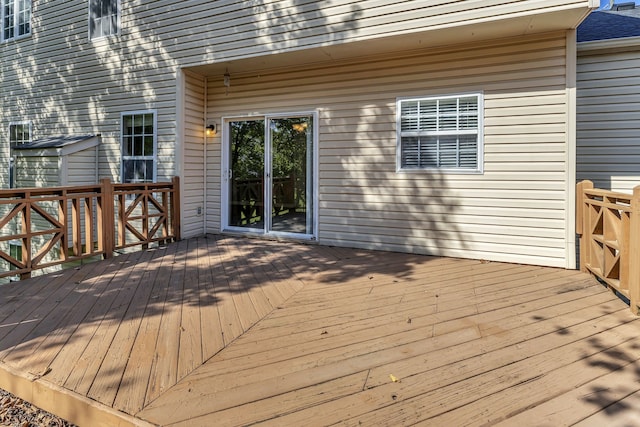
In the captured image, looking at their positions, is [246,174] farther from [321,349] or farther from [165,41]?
[321,349]

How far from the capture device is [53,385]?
202 cm

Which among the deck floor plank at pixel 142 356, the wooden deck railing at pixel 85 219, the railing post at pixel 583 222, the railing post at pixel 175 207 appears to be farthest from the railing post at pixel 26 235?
the railing post at pixel 583 222

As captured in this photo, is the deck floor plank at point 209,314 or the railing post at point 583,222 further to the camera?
the railing post at point 583,222

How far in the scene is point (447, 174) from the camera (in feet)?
16.5

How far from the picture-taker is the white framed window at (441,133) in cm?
486

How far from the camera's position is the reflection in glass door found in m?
5.97

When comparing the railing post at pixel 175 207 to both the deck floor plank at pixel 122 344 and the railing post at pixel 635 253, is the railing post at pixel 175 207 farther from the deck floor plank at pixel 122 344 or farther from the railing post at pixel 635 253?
the railing post at pixel 635 253

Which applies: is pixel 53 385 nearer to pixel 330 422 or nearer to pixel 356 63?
pixel 330 422

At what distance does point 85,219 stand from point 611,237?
223 inches

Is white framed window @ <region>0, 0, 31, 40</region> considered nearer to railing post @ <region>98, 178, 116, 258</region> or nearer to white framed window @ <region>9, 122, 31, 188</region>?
white framed window @ <region>9, 122, 31, 188</region>

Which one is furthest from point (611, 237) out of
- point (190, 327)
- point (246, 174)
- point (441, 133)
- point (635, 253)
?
point (246, 174)

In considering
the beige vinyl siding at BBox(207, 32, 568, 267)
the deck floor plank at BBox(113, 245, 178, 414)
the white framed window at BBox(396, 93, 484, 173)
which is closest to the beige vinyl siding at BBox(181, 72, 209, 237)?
the beige vinyl siding at BBox(207, 32, 568, 267)

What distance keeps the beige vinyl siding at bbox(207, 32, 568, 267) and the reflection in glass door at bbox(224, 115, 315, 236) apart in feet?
0.84

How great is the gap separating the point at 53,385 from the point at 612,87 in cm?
668
